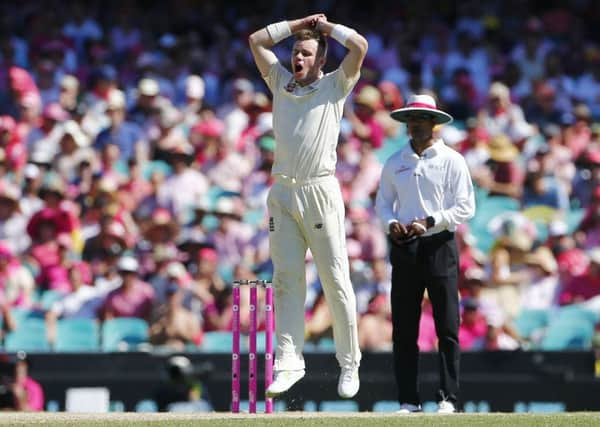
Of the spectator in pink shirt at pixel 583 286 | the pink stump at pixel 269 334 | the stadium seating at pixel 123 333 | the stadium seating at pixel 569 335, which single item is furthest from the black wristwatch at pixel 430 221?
the spectator in pink shirt at pixel 583 286

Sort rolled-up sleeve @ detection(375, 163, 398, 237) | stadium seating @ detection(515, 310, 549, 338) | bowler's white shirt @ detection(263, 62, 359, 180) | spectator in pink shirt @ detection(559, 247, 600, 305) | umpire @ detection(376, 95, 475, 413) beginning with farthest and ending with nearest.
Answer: spectator in pink shirt @ detection(559, 247, 600, 305) < stadium seating @ detection(515, 310, 549, 338) < rolled-up sleeve @ detection(375, 163, 398, 237) < umpire @ detection(376, 95, 475, 413) < bowler's white shirt @ detection(263, 62, 359, 180)

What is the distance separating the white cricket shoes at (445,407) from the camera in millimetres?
10578

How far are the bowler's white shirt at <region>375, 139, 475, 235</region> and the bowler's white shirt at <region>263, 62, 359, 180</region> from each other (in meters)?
0.84

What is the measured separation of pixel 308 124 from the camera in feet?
32.6

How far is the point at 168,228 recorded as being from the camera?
51.9ft

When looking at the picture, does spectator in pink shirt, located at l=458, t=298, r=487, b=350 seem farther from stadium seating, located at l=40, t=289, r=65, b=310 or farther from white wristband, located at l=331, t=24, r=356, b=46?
white wristband, located at l=331, t=24, r=356, b=46

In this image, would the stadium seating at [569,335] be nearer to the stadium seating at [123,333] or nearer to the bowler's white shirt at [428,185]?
the stadium seating at [123,333]

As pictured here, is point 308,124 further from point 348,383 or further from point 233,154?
point 233,154

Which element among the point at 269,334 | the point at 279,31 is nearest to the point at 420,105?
the point at 279,31

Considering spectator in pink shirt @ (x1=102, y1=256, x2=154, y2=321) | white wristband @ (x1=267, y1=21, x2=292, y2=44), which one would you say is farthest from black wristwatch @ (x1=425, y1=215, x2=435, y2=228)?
spectator in pink shirt @ (x1=102, y1=256, x2=154, y2=321)

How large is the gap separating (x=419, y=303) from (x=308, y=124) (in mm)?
1522

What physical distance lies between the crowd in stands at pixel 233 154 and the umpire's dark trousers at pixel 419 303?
2996 millimetres

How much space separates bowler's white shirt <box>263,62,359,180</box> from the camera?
391 inches

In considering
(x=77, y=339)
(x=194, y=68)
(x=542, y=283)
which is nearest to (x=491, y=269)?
(x=542, y=283)
